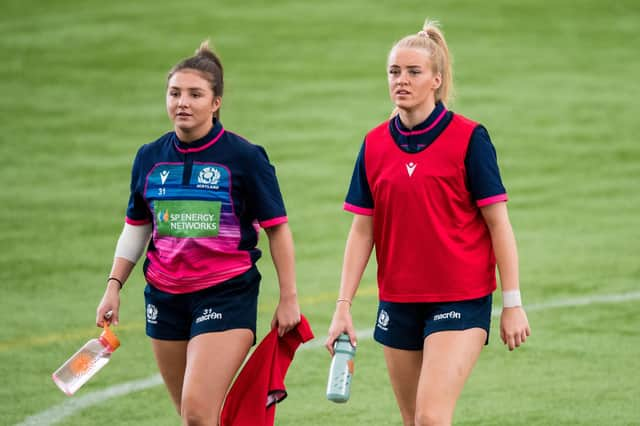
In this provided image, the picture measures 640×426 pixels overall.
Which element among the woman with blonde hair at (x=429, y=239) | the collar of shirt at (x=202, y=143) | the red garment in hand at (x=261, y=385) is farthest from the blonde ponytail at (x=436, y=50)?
the red garment in hand at (x=261, y=385)

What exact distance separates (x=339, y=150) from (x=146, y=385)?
727 cm

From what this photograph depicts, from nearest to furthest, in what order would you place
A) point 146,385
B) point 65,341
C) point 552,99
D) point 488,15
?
point 146,385 → point 65,341 → point 552,99 → point 488,15

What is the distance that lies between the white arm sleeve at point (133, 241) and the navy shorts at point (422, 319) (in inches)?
47.8

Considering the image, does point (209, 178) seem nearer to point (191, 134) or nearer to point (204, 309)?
point (191, 134)

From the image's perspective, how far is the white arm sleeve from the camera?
5.89 m

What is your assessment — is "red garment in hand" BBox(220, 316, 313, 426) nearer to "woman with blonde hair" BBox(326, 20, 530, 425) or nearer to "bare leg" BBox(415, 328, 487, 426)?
"woman with blonde hair" BBox(326, 20, 530, 425)

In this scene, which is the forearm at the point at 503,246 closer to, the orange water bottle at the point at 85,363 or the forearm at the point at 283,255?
the forearm at the point at 283,255

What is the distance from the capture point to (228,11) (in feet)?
69.2

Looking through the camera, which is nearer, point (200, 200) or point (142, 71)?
point (200, 200)

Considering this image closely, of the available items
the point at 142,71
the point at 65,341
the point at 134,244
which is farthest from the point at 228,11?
the point at 134,244

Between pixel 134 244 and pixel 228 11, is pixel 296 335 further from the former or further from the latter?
pixel 228 11

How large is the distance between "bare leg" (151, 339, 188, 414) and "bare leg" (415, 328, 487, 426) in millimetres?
1158

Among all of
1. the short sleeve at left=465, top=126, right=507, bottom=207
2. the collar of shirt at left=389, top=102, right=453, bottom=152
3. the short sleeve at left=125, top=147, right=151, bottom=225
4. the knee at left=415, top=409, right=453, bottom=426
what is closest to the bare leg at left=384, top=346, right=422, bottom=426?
the knee at left=415, top=409, right=453, bottom=426

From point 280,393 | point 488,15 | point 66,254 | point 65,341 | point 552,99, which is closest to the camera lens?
point 280,393
